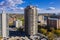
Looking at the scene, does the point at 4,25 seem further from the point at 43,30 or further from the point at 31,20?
the point at 43,30

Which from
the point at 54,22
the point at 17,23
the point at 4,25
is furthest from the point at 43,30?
the point at 4,25

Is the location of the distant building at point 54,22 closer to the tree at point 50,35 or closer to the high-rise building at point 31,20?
the tree at point 50,35

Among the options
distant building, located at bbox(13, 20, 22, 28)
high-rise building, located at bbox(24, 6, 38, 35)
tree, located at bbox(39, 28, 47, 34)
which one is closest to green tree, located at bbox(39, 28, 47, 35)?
tree, located at bbox(39, 28, 47, 34)

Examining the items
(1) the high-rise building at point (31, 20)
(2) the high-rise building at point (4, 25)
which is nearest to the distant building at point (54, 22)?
(1) the high-rise building at point (31, 20)

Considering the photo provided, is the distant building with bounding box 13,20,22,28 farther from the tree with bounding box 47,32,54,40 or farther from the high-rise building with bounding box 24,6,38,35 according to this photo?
the tree with bounding box 47,32,54,40

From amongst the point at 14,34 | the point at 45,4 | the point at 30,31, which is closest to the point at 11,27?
the point at 14,34

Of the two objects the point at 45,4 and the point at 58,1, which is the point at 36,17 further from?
the point at 58,1
